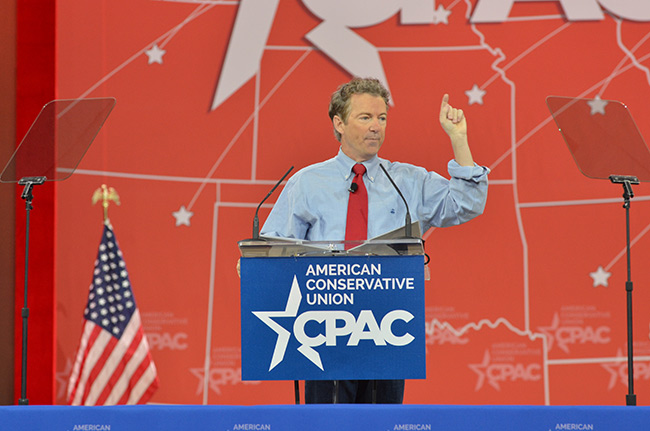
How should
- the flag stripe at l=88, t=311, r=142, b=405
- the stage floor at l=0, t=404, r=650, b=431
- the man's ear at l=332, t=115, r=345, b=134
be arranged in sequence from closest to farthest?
the stage floor at l=0, t=404, r=650, b=431 → the man's ear at l=332, t=115, r=345, b=134 → the flag stripe at l=88, t=311, r=142, b=405

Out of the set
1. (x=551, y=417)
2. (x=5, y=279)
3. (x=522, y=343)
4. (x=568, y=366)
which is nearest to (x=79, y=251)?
(x=5, y=279)

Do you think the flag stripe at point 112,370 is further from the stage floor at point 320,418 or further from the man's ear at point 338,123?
the stage floor at point 320,418

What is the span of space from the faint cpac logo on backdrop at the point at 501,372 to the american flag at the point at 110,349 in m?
1.59

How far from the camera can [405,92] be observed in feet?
13.8

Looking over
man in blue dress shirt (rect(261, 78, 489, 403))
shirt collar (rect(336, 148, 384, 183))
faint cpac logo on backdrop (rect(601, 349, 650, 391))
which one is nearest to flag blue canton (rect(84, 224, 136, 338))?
man in blue dress shirt (rect(261, 78, 489, 403))

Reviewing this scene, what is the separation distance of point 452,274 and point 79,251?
1890mm

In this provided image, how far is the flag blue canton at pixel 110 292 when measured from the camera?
12.6ft

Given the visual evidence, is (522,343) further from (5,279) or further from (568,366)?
(5,279)

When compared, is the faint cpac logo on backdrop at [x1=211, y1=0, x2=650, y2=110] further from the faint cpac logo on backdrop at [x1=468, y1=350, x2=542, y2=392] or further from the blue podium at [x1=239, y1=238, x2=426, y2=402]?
the blue podium at [x1=239, y1=238, x2=426, y2=402]

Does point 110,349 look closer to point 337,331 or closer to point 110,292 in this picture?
point 110,292

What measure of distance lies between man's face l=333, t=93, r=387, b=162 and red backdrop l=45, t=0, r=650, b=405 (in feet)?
5.10

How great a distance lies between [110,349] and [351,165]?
69.2 inches

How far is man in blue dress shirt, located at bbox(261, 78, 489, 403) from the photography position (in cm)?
251

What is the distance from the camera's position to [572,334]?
4074 mm
